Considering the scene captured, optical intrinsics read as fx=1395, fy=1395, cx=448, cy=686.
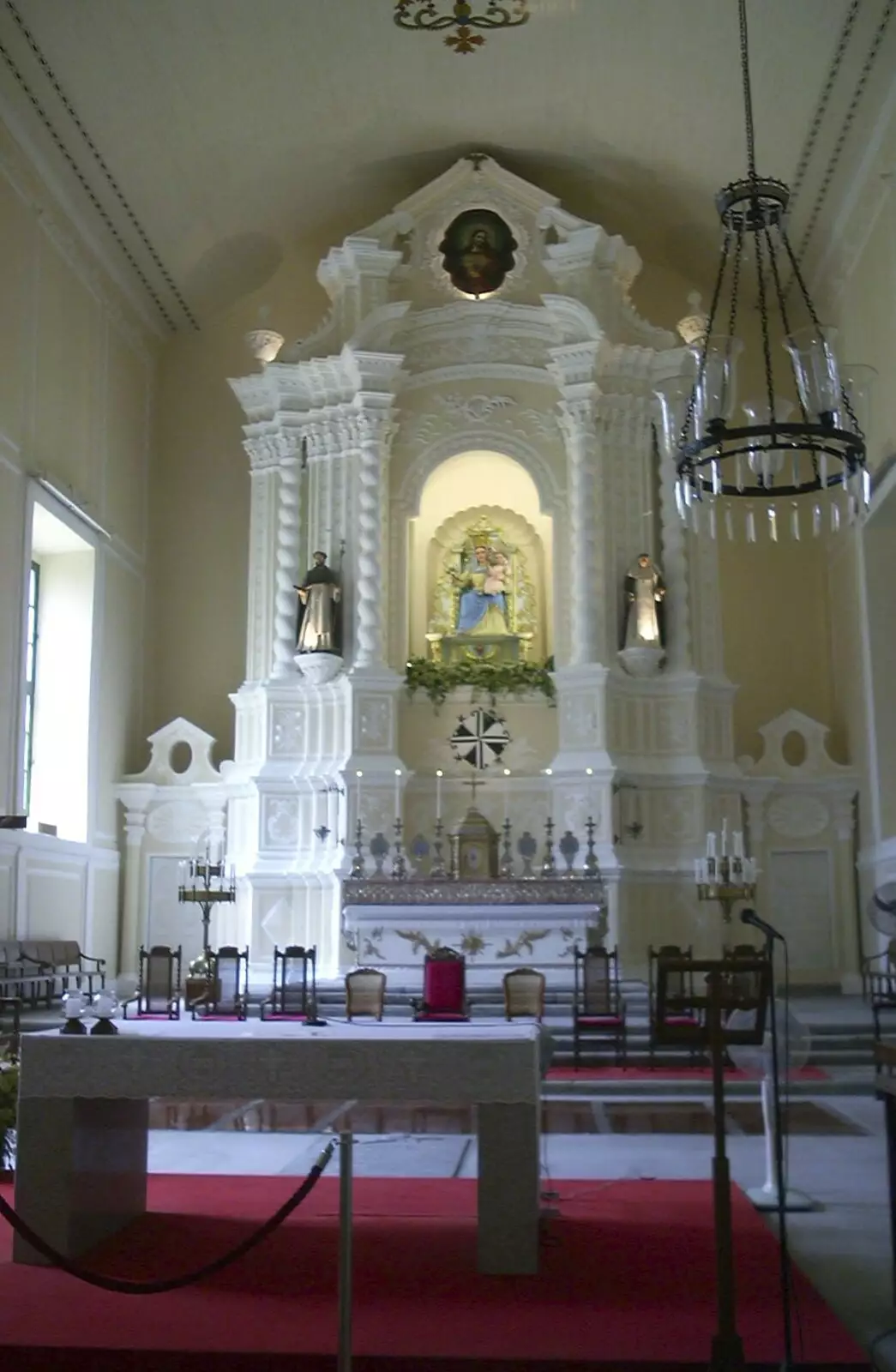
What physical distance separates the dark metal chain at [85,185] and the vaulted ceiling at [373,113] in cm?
2

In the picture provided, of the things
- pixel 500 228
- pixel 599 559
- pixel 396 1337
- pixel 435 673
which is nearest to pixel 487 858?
pixel 435 673

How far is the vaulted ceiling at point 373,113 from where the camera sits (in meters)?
13.5

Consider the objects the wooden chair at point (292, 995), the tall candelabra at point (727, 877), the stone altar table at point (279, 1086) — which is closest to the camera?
the stone altar table at point (279, 1086)

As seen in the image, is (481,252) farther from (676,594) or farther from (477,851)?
(477,851)

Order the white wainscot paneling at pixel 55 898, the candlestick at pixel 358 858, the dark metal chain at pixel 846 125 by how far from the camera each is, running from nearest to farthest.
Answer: the dark metal chain at pixel 846 125
the white wainscot paneling at pixel 55 898
the candlestick at pixel 358 858

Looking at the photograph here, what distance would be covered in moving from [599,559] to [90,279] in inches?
267

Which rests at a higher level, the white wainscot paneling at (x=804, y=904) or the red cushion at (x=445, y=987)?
the white wainscot paneling at (x=804, y=904)

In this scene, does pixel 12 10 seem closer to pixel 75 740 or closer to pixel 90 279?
pixel 90 279

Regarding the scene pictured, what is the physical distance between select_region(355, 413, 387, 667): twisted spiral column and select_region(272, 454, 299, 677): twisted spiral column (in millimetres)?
829

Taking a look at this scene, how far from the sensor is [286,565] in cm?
1680

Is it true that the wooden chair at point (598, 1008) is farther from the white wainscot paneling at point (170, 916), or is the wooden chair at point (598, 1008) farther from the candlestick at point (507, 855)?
the white wainscot paneling at point (170, 916)

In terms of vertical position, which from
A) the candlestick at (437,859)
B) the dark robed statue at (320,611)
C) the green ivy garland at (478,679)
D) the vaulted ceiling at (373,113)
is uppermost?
the vaulted ceiling at (373,113)

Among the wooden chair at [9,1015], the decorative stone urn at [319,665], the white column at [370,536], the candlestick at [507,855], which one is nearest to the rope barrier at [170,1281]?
the wooden chair at [9,1015]

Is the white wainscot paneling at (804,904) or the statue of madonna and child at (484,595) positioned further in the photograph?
the statue of madonna and child at (484,595)
